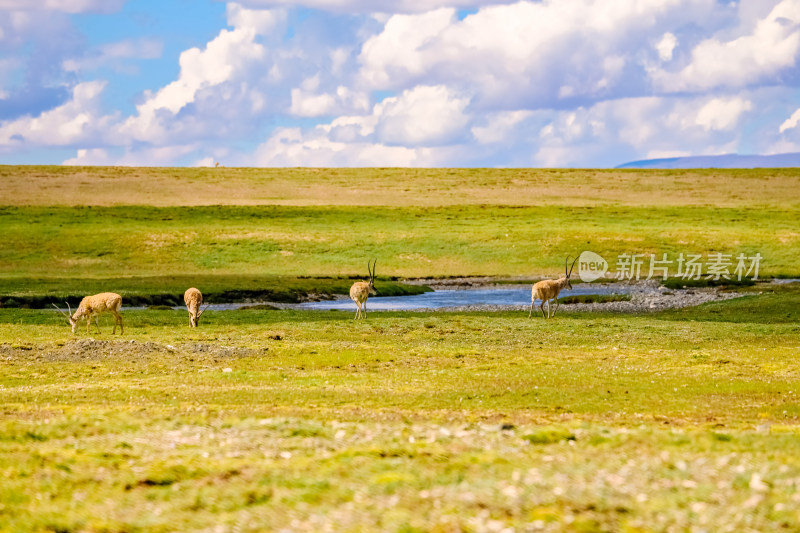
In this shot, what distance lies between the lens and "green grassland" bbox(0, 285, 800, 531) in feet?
35.5

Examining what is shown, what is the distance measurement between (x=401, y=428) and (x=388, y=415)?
3.14 metres

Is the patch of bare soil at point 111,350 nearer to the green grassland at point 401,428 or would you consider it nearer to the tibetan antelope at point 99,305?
the green grassland at point 401,428

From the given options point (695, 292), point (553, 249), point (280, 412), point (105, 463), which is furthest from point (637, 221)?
point (105, 463)

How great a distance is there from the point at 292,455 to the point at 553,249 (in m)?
69.9

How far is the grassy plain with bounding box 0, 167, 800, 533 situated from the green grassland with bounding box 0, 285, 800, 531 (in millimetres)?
48

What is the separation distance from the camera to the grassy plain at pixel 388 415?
1090 cm

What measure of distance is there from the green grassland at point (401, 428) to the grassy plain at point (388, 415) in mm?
48

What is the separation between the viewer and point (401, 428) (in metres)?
16.2

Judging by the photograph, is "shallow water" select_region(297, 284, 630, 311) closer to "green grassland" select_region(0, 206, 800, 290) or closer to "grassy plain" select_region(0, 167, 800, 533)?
"grassy plain" select_region(0, 167, 800, 533)

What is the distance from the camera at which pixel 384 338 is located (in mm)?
35781

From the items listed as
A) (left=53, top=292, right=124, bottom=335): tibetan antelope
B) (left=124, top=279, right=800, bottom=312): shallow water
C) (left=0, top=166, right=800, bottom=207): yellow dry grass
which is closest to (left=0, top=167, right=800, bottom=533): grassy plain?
(left=53, top=292, right=124, bottom=335): tibetan antelope

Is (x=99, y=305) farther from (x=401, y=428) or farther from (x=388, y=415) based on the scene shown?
(x=401, y=428)

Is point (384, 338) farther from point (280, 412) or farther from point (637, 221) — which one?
point (637, 221)

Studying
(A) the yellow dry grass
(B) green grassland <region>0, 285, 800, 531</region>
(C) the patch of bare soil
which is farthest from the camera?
(A) the yellow dry grass
